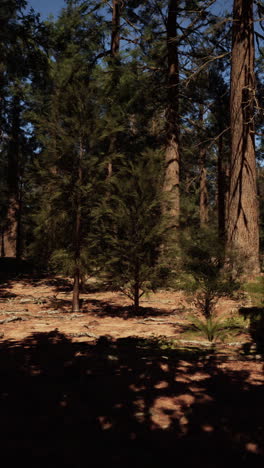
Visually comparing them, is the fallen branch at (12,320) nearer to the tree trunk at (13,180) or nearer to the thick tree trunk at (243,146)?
the thick tree trunk at (243,146)

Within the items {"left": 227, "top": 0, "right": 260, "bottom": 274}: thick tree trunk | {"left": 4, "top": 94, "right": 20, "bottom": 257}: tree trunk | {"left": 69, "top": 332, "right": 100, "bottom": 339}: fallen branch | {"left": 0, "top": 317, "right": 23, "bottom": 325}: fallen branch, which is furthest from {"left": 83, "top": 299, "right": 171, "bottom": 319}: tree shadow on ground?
{"left": 4, "top": 94, "right": 20, "bottom": 257}: tree trunk

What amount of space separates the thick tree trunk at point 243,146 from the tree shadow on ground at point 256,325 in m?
1.99

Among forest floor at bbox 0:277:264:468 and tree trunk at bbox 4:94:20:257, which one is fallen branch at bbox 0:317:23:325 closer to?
forest floor at bbox 0:277:264:468

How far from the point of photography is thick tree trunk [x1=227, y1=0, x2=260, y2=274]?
8.65 metres

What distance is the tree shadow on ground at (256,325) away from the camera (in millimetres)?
5371

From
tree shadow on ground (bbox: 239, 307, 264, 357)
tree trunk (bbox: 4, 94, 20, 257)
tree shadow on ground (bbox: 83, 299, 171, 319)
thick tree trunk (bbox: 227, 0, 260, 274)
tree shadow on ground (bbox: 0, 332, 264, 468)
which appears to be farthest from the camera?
tree trunk (bbox: 4, 94, 20, 257)

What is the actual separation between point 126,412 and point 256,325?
4.06m

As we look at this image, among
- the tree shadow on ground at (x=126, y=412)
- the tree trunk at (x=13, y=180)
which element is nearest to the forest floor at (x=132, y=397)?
the tree shadow on ground at (x=126, y=412)

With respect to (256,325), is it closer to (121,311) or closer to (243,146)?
(121,311)

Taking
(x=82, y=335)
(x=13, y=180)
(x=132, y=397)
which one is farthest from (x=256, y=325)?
(x=13, y=180)

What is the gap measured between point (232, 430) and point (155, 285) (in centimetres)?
579

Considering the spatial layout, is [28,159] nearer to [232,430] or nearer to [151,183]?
[151,183]

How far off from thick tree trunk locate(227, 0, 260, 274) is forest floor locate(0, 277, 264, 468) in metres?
3.40

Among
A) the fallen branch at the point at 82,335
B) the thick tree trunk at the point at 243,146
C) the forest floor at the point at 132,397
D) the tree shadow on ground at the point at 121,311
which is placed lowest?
the tree shadow on ground at the point at 121,311
